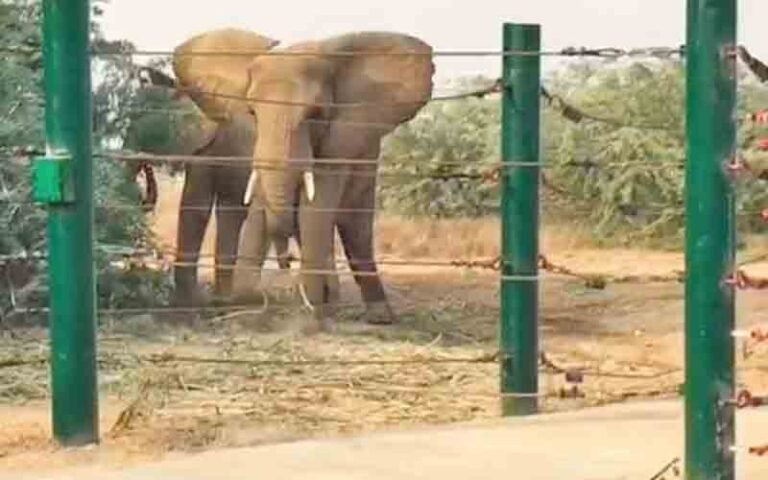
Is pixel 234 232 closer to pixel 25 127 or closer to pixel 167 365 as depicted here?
pixel 25 127

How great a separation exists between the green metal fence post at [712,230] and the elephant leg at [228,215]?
991 centimetres

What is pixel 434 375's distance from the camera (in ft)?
30.3

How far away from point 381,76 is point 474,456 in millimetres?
8189

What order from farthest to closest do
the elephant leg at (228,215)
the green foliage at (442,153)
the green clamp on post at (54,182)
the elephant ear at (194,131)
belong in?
1. the green foliage at (442,153)
2. the elephant ear at (194,131)
3. the elephant leg at (228,215)
4. the green clamp on post at (54,182)

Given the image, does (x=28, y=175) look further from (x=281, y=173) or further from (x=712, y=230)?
(x=712, y=230)

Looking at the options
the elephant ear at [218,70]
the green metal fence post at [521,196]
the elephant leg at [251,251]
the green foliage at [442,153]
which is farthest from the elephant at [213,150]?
the green foliage at [442,153]

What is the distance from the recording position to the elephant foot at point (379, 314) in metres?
12.8

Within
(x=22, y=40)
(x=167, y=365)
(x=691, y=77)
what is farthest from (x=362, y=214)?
(x=691, y=77)

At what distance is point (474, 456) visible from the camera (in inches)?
210

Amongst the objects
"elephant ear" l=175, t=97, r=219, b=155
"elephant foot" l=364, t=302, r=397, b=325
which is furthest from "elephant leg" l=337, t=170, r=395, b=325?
"elephant ear" l=175, t=97, r=219, b=155

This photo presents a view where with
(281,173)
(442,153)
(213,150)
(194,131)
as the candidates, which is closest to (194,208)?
(213,150)

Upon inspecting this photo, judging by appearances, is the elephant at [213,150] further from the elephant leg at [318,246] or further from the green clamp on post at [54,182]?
the green clamp on post at [54,182]

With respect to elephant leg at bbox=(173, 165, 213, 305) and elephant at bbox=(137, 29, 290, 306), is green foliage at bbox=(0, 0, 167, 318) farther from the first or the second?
elephant leg at bbox=(173, 165, 213, 305)

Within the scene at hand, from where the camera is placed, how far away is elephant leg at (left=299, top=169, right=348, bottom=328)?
12.6 meters
